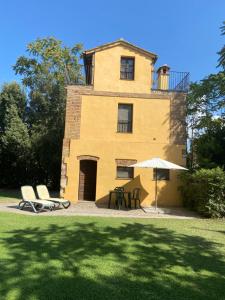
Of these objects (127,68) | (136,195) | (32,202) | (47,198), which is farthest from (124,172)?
(32,202)

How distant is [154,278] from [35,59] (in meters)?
28.6

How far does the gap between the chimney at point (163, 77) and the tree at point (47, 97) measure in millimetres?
6299

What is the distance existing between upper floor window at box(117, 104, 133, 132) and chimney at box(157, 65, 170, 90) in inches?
104

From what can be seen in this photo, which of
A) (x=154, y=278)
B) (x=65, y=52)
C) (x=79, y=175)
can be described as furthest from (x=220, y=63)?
(x=65, y=52)

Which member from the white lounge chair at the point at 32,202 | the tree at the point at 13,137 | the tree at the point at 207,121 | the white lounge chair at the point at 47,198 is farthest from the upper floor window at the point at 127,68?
the tree at the point at 13,137

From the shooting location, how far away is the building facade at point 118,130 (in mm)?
Result: 17516

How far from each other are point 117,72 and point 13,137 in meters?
10.5

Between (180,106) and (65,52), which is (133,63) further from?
(65,52)

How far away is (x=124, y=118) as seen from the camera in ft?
59.5

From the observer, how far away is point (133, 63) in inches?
737

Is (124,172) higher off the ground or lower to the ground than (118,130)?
lower

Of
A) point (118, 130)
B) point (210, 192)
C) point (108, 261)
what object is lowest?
point (108, 261)

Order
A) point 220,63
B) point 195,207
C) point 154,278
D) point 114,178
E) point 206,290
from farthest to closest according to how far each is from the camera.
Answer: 1. point 114,178
2. point 195,207
3. point 220,63
4. point 154,278
5. point 206,290

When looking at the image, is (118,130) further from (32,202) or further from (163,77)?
(32,202)
